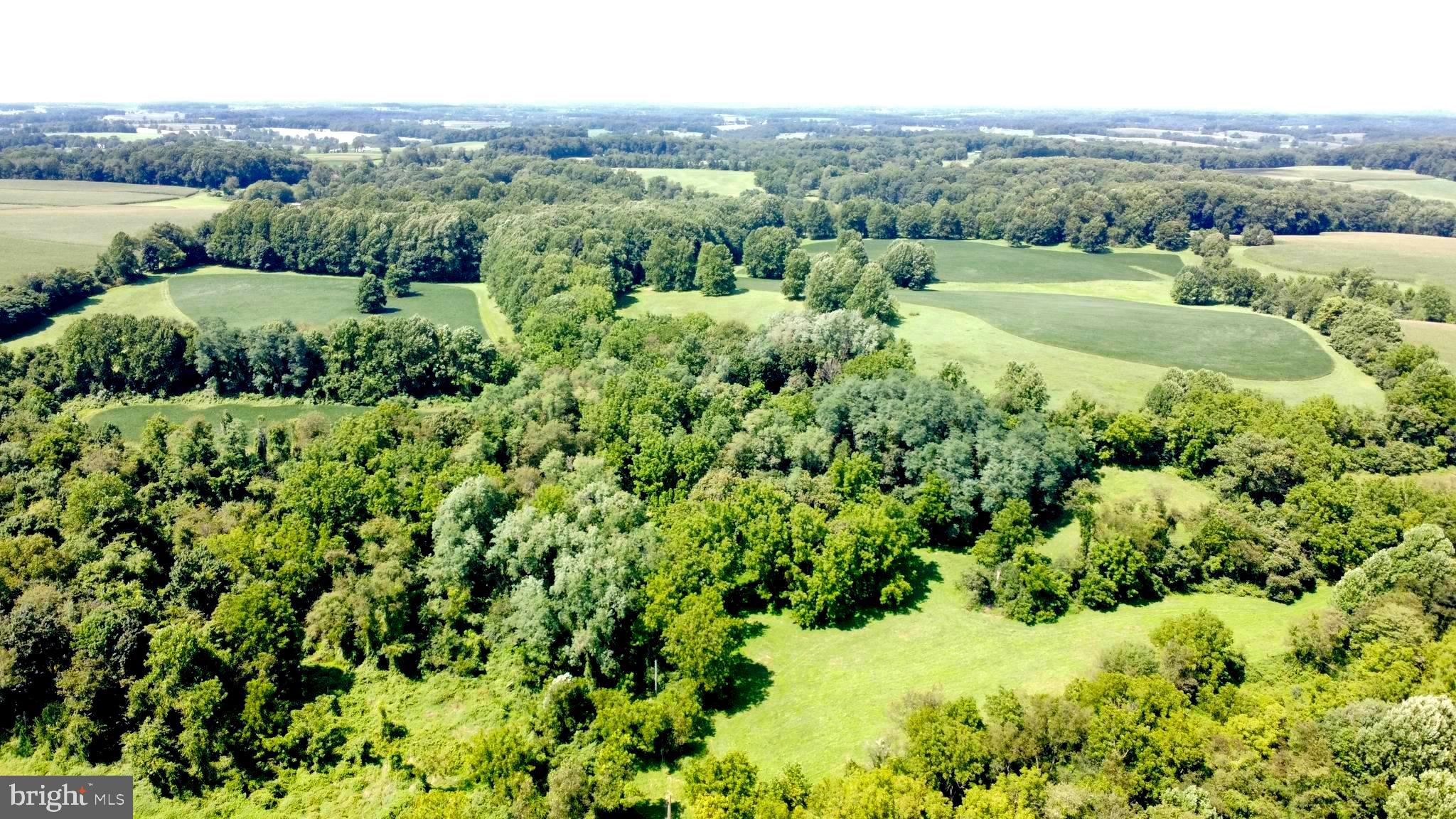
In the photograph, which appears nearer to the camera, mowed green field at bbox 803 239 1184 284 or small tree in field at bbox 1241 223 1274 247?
mowed green field at bbox 803 239 1184 284

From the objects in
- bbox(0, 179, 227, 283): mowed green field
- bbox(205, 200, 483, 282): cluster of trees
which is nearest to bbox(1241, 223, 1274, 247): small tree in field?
bbox(205, 200, 483, 282): cluster of trees

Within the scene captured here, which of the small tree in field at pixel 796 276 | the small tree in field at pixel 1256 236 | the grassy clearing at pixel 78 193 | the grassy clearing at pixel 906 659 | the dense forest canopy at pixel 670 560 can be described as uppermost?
the grassy clearing at pixel 78 193

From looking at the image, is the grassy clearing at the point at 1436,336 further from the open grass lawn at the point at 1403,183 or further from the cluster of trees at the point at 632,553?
the open grass lawn at the point at 1403,183

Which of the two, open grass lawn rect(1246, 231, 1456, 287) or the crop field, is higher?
open grass lawn rect(1246, 231, 1456, 287)

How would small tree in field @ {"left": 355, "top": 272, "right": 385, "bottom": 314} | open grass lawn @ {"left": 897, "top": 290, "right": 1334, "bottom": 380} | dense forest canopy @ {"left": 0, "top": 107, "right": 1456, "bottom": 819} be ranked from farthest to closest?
small tree in field @ {"left": 355, "top": 272, "right": 385, "bottom": 314}, open grass lawn @ {"left": 897, "top": 290, "right": 1334, "bottom": 380}, dense forest canopy @ {"left": 0, "top": 107, "right": 1456, "bottom": 819}

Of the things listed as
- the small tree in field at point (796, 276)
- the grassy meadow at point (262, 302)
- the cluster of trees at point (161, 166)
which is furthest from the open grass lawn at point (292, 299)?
the cluster of trees at point (161, 166)

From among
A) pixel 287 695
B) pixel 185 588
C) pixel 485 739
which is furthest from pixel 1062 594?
pixel 185 588

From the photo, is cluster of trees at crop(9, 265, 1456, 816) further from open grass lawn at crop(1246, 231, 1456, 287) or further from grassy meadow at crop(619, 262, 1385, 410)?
open grass lawn at crop(1246, 231, 1456, 287)
